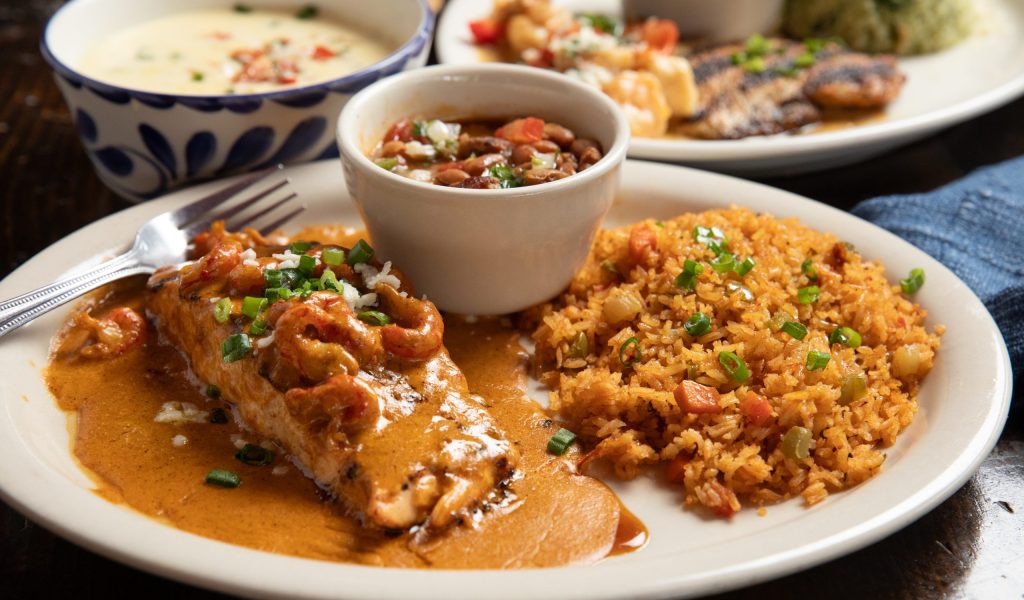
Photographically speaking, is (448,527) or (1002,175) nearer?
(448,527)

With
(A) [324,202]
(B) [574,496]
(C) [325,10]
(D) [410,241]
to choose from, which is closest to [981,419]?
(B) [574,496]

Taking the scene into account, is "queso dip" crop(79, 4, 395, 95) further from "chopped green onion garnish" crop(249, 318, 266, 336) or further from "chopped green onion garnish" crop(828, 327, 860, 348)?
"chopped green onion garnish" crop(828, 327, 860, 348)

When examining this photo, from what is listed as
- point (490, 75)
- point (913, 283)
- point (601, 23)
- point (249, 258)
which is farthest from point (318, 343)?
point (601, 23)

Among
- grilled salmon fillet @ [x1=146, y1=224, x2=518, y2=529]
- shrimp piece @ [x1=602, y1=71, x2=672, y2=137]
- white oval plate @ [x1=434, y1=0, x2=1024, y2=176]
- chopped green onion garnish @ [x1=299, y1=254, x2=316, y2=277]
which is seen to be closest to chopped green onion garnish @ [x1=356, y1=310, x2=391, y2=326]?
grilled salmon fillet @ [x1=146, y1=224, x2=518, y2=529]

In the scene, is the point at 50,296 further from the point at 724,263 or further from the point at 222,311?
the point at 724,263

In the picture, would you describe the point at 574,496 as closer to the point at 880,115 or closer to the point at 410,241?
the point at 410,241

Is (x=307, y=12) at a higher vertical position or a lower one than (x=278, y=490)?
higher
